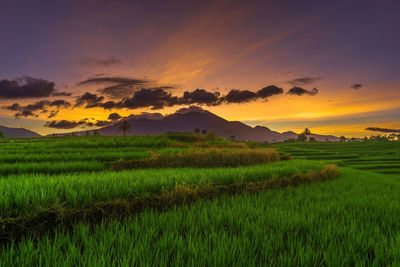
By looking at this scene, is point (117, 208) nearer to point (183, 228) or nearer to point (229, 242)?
point (183, 228)

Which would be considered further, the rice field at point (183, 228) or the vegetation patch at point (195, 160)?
the vegetation patch at point (195, 160)

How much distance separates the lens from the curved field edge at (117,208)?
2.57 meters

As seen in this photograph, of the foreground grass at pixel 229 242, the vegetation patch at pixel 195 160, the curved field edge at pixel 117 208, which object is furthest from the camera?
the vegetation patch at pixel 195 160

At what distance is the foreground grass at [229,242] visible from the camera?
1.83 m

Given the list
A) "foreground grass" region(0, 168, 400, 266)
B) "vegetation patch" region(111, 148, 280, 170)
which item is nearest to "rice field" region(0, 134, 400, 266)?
"foreground grass" region(0, 168, 400, 266)

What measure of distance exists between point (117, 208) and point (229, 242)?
2124 millimetres

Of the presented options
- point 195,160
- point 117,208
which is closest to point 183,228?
point 117,208

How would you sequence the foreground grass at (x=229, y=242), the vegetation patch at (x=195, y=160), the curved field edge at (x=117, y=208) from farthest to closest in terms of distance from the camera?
1. the vegetation patch at (x=195, y=160)
2. the curved field edge at (x=117, y=208)
3. the foreground grass at (x=229, y=242)

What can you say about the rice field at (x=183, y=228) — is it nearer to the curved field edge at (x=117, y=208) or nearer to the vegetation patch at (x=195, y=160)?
the curved field edge at (x=117, y=208)

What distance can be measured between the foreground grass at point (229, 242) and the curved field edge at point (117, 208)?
10.8 inches

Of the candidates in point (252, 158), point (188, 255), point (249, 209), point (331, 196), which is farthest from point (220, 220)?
point (252, 158)

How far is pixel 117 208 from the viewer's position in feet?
11.2

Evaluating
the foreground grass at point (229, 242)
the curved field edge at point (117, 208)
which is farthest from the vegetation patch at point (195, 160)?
the foreground grass at point (229, 242)

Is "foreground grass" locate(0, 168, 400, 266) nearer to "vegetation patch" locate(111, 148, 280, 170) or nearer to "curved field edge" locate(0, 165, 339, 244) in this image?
"curved field edge" locate(0, 165, 339, 244)
